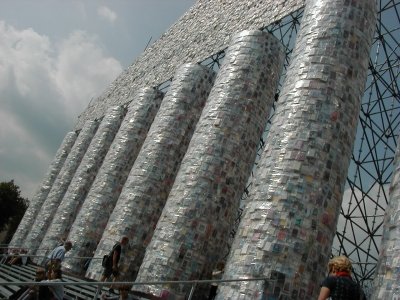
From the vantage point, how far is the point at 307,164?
6941 millimetres

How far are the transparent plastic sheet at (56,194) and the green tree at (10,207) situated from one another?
59.5 feet

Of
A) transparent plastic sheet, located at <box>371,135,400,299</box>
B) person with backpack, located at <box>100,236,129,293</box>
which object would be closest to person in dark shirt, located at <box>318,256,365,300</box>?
transparent plastic sheet, located at <box>371,135,400,299</box>

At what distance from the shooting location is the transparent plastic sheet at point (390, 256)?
15.3ft

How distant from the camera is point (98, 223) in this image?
13.4 m

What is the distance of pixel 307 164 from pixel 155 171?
561cm

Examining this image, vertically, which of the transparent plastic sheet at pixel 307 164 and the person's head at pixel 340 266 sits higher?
the transparent plastic sheet at pixel 307 164

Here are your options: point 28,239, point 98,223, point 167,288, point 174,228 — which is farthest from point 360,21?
point 28,239

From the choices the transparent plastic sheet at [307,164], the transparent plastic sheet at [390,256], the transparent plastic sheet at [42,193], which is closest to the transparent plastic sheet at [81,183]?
the transparent plastic sheet at [42,193]

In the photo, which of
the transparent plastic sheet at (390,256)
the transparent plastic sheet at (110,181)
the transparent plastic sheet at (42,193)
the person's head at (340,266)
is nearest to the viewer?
the person's head at (340,266)

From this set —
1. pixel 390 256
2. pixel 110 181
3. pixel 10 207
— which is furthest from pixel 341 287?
pixel 10 207

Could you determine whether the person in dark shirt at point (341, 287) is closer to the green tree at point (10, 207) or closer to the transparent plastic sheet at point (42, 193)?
the transparent plastic sheet at point (42, 193)

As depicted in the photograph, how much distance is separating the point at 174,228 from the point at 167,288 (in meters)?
1.17

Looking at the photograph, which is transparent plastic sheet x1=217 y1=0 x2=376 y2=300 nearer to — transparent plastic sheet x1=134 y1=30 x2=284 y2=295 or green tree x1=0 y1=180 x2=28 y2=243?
transparent plastic sheet x1=134 y1=30 x2=284 y2=295

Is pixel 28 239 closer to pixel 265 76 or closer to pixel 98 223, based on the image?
pixel 98 223
